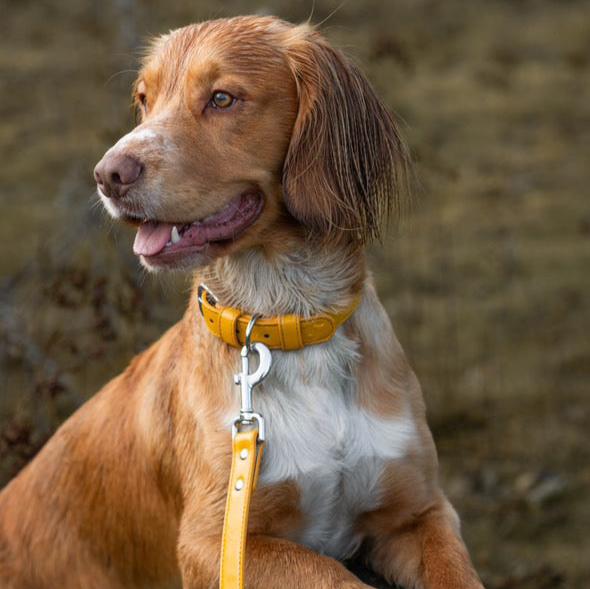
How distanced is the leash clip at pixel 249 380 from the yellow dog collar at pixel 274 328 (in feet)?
0.15

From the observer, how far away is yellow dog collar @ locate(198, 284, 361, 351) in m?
3.39

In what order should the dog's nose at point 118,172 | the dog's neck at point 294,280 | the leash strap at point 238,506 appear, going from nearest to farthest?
the leash strap at point 238,506 → the dog's nose at point 118,172 → the dog's neck at point 294,280

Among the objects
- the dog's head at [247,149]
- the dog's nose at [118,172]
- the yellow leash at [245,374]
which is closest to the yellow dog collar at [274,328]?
the yellow leash at [245,374]

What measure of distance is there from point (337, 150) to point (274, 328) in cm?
50

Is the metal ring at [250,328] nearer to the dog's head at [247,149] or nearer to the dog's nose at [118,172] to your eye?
the dog's head at [247,149]

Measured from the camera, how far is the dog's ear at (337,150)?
3322 mm

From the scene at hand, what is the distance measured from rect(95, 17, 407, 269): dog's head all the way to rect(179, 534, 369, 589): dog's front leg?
75 centimetres

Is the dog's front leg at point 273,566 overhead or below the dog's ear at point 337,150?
below

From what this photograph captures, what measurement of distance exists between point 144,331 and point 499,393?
211 cm

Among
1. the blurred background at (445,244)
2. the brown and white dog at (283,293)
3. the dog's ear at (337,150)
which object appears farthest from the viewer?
the blurred background at (445,244)

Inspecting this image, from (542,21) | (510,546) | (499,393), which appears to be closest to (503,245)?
(499,393)

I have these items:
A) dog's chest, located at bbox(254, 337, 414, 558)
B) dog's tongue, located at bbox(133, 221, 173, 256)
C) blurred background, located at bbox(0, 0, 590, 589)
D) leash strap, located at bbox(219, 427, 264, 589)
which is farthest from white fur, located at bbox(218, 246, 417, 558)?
blurred background, located at bbox(0, 0, 590, 589)

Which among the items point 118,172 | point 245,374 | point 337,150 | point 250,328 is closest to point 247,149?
point 337,150

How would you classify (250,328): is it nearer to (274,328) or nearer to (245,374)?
(274,328)
